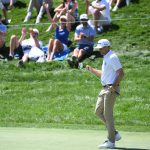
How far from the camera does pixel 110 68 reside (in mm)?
10547

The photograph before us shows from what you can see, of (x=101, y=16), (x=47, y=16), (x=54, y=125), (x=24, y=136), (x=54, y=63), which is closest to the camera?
(x=24, y=136)

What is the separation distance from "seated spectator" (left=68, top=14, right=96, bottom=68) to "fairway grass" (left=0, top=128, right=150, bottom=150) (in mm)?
6518

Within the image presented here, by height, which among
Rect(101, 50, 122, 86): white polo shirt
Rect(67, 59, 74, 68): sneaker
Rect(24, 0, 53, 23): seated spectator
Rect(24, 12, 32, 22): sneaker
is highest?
Rect(24, 0, 53, 23): seated spectator

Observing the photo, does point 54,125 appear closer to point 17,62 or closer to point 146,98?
point 146,98

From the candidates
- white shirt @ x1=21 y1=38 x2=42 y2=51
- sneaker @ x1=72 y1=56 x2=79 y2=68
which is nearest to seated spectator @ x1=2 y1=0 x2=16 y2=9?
white shirt @ x1=21 y1=38 x2=42 y2=51

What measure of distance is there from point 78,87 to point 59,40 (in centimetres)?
331

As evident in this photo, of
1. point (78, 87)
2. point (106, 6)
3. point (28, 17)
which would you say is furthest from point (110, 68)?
point (28, 17)

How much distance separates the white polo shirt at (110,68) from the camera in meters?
10.5

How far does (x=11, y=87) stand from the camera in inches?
729

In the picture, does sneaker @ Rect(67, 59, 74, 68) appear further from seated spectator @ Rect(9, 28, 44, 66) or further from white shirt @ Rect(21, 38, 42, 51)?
white shirt @ Rect(21, 38, 42, 51)

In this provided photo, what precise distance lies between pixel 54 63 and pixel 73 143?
9107mm

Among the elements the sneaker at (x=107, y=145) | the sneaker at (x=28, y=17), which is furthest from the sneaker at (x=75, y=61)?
the sneaker at (x=107, y=145)

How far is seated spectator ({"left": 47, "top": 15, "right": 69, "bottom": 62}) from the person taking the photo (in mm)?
20036

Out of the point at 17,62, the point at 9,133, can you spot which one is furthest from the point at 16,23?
the point at 9,133
